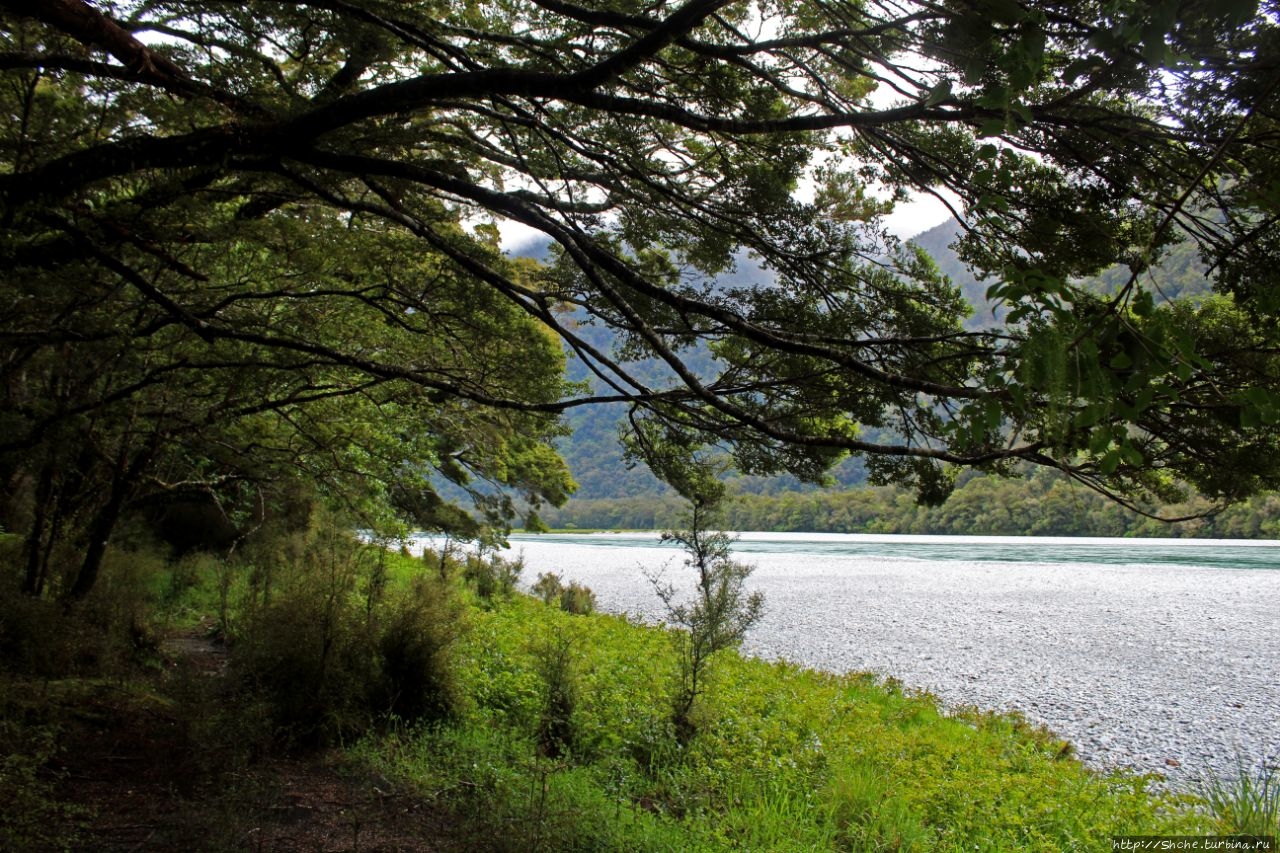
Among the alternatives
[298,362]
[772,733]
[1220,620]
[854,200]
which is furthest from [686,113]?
[1220,620]

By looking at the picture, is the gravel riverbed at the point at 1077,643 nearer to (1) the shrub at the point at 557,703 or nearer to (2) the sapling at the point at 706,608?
(2) the sapling at the point at 706,608

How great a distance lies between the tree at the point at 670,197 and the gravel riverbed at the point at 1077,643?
19.9 ft

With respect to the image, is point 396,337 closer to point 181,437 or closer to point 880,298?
point 181,437

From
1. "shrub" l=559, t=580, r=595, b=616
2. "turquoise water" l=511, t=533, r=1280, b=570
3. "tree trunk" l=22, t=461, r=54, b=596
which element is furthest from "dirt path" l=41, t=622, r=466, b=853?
"turquoise water" l=511, t=533, r=1280, b=570

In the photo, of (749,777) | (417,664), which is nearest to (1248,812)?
(749,777)

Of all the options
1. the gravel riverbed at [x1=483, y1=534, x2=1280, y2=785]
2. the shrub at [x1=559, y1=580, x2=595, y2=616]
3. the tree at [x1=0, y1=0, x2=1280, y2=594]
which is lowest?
the gravel riverbed at [x1=483, y1=534, x2=1280, y2=785]

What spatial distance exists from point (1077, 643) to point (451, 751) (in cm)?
1305

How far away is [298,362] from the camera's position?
14.2 feet

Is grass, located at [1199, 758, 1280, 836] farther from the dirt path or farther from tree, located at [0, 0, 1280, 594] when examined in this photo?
the dirt path

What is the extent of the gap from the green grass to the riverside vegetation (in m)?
0.02

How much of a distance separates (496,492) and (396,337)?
6212 mm

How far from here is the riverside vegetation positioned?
3.46 m

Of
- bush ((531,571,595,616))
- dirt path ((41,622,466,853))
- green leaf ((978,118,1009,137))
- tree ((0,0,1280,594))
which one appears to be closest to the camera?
green leaf ((978,118,1009,137))

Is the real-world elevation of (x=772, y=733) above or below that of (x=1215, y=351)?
below
